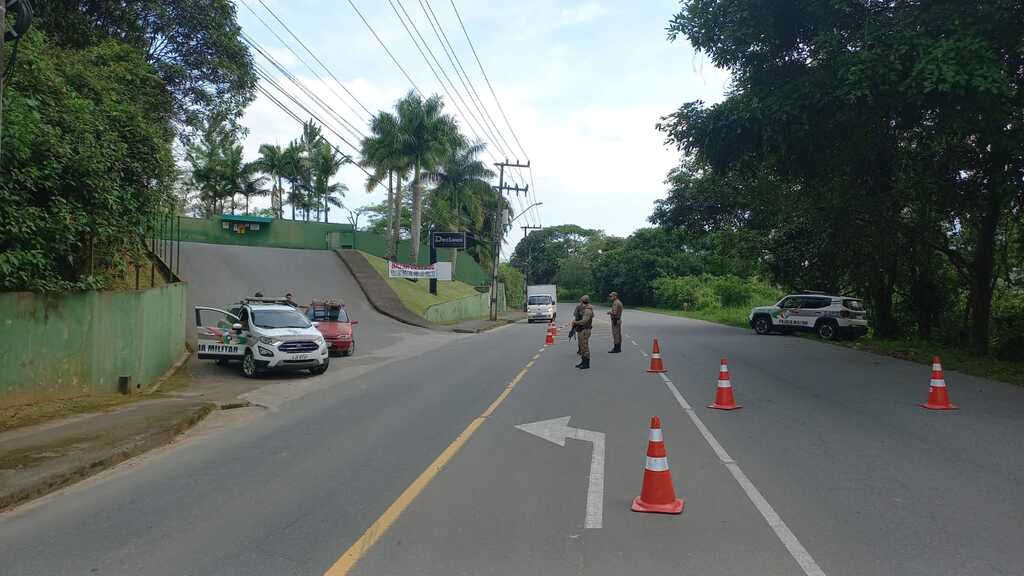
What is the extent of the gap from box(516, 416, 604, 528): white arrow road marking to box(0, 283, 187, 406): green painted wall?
280 inches

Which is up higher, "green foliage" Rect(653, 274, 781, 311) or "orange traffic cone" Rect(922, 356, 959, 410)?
"green foliage" Rect(653, 274, 781, 311)

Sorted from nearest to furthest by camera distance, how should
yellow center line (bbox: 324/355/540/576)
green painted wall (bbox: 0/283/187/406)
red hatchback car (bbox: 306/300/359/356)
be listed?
yellow center line (bbox: 324/355/540/576), green painted wall (bbox: 0/283/187/406), red hatchback car (bbox: 306/300/359/356)

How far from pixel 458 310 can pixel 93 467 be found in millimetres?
37288

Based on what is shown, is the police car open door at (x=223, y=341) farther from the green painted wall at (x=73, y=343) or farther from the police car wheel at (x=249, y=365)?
the green painted wall at (x=73, y=343)

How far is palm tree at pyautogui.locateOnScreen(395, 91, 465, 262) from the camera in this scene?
4647 centimetres

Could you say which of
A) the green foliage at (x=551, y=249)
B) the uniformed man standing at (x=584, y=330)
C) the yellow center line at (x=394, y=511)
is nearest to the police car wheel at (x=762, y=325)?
the uniformed man standing at (x=584, y=330)

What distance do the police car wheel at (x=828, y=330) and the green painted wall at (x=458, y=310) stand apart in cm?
1921

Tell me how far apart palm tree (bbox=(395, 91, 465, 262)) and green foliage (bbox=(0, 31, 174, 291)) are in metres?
31.7

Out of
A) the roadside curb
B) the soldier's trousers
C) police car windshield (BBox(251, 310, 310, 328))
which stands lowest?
the roadside curb

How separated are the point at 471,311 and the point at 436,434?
4013 centimetres

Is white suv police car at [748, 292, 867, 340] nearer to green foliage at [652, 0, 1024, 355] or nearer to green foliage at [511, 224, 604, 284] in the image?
green foliage at [652, 0, 1024, 355]

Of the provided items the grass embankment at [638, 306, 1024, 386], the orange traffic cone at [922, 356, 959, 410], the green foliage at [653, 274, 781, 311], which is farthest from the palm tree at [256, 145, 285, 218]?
the orange traffic cone at [922, 356, 959, 410]

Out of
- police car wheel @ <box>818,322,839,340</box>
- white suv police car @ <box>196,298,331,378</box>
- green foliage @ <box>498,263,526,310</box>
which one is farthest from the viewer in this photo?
green foliage @ <box>498,263,526,310</box>

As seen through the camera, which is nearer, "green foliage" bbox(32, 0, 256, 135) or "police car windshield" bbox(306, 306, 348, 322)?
"green foliage" bbox(32, 0, 256, 135)
